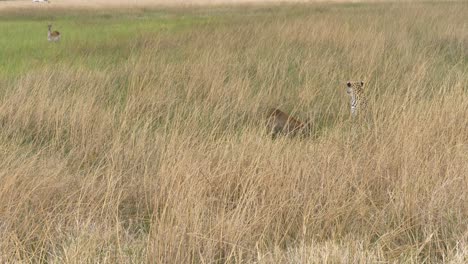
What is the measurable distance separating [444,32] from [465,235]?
7.94 meters

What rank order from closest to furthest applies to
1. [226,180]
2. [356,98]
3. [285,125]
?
[226,180] → [285,125] → [356,98]

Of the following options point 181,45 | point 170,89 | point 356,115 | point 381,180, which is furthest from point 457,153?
Answer: point 181,45

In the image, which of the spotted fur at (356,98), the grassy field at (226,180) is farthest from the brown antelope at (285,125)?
the spotted fur at (356,98)

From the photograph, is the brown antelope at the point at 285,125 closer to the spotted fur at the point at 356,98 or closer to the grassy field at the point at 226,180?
the grassy field at the point at 226,180

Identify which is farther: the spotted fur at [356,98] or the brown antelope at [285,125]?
the spotted fur at [356,98]

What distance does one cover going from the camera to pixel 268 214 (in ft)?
7.59

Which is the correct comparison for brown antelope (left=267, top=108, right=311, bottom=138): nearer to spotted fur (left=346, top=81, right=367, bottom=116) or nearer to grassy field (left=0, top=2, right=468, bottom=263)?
grassy field (left=0, top=2, right=468, bottom=263)

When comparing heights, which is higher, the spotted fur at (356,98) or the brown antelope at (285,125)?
the spotted fur at (356,98)

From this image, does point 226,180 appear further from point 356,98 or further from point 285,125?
point 356,98

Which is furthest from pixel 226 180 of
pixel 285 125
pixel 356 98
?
pixel 356 98

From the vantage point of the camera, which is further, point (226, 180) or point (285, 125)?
point (285, 125)

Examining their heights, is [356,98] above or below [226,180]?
above

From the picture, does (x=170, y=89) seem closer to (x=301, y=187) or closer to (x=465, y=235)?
(x=301, y=187)

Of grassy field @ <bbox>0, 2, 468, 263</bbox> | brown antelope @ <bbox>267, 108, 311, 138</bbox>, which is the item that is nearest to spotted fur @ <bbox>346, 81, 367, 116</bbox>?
grassy field @ <bbox>0, 2, 468, 263</bbox>
